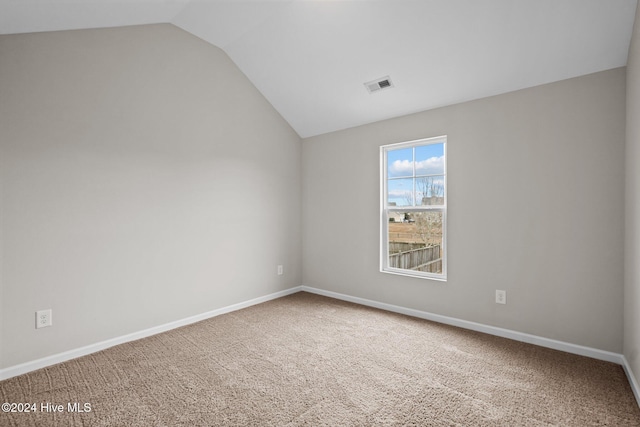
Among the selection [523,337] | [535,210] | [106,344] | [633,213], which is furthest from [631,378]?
[106,344]

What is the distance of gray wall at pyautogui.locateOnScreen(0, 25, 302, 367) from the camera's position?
2.29m

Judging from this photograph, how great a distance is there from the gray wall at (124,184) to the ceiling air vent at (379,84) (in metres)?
1.40

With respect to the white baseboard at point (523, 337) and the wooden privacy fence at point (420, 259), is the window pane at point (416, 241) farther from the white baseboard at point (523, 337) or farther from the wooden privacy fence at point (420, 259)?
the white baseboard at point (523, 337)

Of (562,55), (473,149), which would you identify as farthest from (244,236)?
(562,55)

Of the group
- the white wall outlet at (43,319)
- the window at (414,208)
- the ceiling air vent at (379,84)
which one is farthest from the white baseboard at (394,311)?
the ceiling air vent at (379,84)

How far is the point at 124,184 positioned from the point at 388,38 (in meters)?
2.65

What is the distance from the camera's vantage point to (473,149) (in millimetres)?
3041

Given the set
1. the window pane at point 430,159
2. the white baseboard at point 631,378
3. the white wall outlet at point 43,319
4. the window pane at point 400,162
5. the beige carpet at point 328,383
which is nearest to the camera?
the beige carpet at point 328,383

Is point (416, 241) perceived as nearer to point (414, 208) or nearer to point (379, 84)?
point (414, 208)

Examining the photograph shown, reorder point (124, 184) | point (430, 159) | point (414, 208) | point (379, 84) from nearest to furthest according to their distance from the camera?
point (124, 184), point (379, 84), point (430, 159), point (414, 208)

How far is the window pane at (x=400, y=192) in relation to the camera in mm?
3613

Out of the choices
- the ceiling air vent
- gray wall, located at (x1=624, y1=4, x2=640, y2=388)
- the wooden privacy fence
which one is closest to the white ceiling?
the ceiling air vent

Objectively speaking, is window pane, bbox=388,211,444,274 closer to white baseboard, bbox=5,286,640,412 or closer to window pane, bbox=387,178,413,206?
window pane, bbox=387,178,413,206

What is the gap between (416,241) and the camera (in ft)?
11.8
